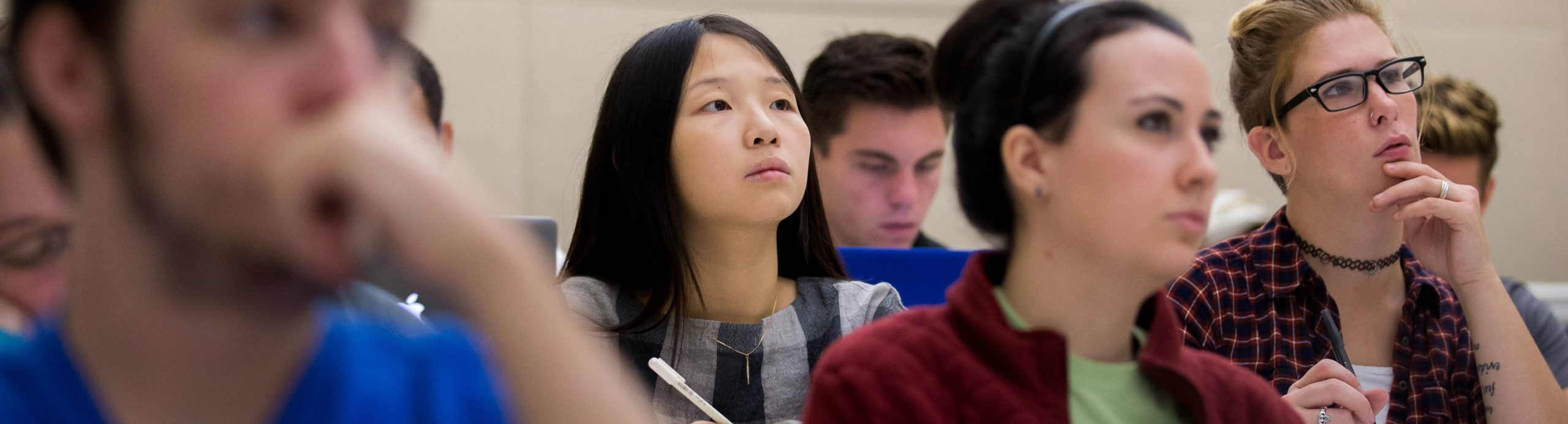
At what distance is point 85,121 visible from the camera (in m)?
0.56

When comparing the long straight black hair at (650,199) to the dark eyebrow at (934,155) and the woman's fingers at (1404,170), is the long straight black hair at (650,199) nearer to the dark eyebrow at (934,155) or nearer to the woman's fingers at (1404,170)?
the woman's fingers at (1404,170)

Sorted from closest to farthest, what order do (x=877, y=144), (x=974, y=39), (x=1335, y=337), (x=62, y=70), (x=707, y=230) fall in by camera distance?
(x=62, y=70), (x=974, y=39), (x=1335, y=337), (x=707, y=230), (x=877, y=144)

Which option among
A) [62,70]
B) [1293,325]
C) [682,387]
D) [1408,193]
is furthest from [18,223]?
[1408,193]

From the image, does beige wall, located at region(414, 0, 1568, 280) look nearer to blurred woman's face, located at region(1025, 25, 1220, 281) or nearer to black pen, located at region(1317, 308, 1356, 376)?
black pen, located at region(1317, 308, 1356, 376)

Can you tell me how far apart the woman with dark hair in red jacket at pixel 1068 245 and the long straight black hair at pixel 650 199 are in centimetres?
62

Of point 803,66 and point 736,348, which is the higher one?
point 736,348

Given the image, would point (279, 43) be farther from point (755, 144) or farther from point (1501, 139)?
point (1501, 139)

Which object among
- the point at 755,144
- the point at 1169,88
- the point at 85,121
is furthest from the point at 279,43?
the point at 755,144

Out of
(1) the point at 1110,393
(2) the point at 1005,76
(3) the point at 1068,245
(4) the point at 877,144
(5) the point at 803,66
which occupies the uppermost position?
(2) the point at 1005,76

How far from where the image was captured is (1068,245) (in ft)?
3.16

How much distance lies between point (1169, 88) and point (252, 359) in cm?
68

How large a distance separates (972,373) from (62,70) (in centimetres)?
65

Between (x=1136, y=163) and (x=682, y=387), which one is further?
(x=682, y=387)

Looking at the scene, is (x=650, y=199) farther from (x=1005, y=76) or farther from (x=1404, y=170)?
(x=1404, y=170)
